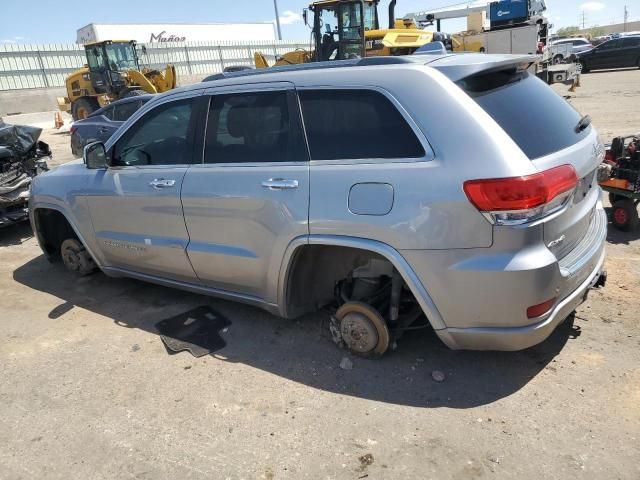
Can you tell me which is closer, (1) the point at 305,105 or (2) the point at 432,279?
(2) the point at 432,279

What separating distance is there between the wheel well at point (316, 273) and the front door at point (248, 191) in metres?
0.12

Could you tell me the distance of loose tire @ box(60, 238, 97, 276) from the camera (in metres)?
4.96

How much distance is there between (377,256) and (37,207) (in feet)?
12.1

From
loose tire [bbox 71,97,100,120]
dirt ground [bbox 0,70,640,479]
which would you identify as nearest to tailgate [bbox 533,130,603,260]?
dirt ground [bbox 0,70,640,479]

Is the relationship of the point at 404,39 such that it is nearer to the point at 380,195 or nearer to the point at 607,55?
the point at 380,195

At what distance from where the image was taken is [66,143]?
58.0ft

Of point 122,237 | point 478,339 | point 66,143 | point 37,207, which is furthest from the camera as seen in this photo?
point 66,143

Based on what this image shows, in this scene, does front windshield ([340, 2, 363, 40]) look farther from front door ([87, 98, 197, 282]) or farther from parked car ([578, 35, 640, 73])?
parked car ([578, 35, 640, 73])

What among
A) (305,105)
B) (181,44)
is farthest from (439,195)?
(181,44)

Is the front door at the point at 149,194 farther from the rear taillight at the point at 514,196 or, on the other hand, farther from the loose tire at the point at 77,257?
the rear taillight at the point at 514,196

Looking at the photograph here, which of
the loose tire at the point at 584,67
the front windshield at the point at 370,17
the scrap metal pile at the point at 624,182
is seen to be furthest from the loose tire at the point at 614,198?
the loose tire at the point at 584,67

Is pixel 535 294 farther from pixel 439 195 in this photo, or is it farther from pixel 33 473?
pixel 33 473

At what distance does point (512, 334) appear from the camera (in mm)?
2639

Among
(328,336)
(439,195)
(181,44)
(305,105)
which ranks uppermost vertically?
(181,44)
